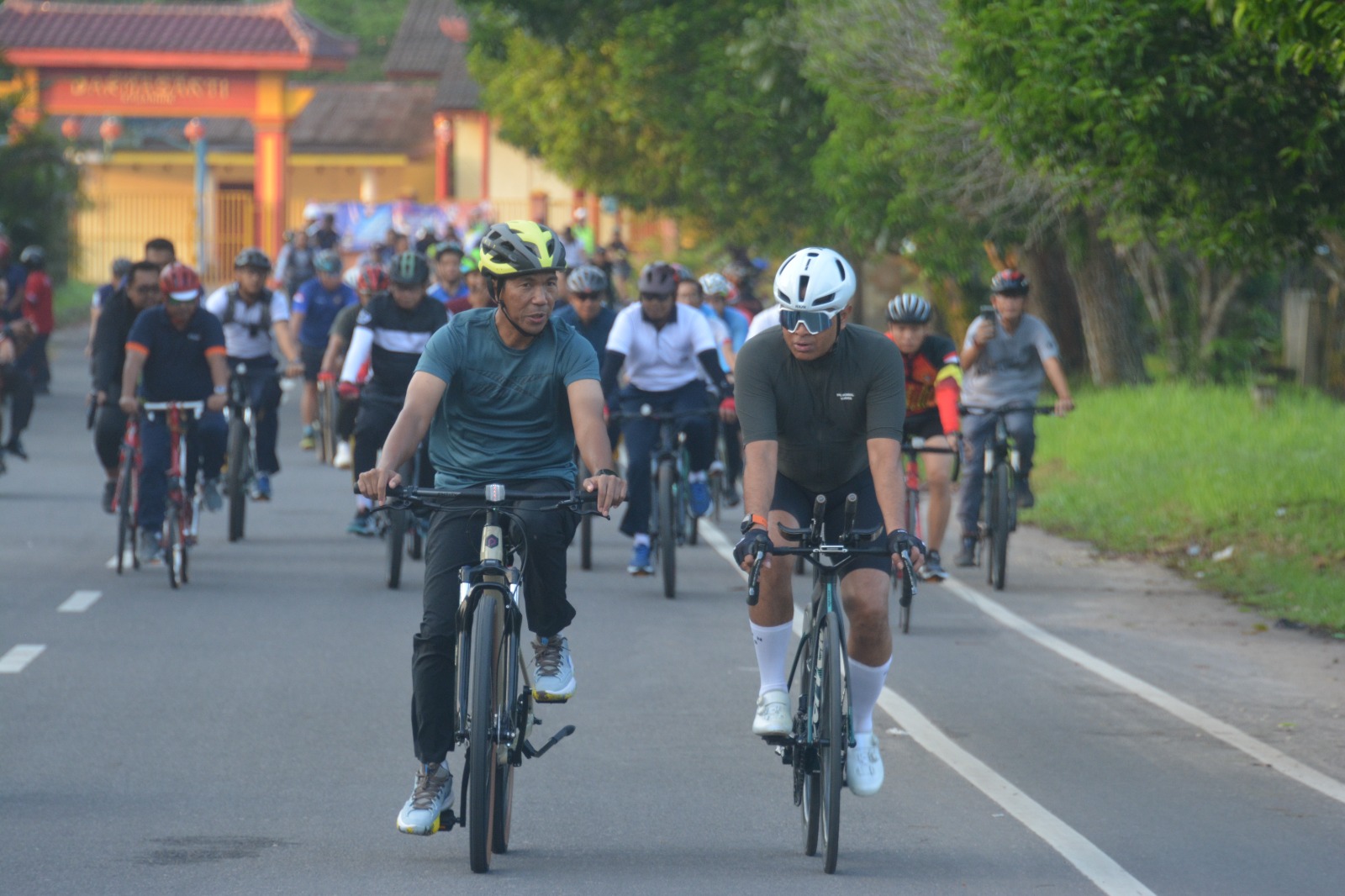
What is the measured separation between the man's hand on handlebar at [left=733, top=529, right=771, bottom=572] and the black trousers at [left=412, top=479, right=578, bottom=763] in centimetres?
56

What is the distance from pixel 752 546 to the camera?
20.4 feet

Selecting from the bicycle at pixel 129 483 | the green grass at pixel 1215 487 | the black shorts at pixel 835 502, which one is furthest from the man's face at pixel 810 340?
the bicycle at pixel 129 483

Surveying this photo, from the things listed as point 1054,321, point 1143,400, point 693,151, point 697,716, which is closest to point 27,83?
point 693,151

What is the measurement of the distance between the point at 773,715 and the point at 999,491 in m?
6.26

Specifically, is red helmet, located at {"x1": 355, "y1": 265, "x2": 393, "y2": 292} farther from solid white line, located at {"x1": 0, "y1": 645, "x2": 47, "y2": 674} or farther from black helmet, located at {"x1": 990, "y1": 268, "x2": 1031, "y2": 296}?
solid white line, located at {"x1": 0, "y1": 645, "x2": 47, "y2": 674}

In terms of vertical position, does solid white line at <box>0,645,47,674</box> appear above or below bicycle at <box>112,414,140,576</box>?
below

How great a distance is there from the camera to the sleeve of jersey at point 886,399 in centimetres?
668

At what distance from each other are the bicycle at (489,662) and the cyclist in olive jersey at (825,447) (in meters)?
0.71

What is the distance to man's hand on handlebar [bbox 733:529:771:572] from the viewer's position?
623 cm

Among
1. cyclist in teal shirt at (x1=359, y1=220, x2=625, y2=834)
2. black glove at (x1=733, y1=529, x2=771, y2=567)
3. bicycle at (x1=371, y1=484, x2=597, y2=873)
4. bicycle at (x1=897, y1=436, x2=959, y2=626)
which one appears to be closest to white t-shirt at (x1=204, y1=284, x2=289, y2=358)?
bicycle at (x1=897, y1=436, x2=959, y2=626)

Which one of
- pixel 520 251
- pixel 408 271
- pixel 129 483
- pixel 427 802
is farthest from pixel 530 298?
pixel 129 483

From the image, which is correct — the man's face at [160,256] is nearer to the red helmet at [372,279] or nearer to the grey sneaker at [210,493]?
the red helmet at [372,279]

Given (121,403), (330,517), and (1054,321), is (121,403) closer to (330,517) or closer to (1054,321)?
(330,517)

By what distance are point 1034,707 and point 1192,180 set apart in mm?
4679
